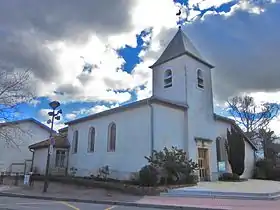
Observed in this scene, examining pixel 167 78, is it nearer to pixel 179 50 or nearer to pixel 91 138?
pixel 179 50

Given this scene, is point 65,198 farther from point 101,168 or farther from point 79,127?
point 79,127

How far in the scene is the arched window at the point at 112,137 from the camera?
24.1 metres

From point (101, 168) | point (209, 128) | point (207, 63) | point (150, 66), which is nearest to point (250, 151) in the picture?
point (209, 128)

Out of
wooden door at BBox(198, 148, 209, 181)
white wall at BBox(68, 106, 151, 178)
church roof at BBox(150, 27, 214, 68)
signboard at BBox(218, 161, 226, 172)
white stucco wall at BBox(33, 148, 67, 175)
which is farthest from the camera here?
white stucco wall at BBox(33, 148, 67, 175)

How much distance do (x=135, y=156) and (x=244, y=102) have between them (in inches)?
1059

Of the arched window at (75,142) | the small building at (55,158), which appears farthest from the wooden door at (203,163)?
the small building at (55,158)

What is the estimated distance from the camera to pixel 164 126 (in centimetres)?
2198

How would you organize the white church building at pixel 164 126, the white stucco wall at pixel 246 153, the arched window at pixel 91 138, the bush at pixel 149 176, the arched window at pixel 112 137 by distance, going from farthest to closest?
the white stucco wall at pixel 246 153 < the arched window at pixel 91 138 < the arched window at pixel 112 137 < the white church building at pixel 164 126 < the bush at pixel 149 176

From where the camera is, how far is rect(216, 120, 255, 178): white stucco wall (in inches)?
1089

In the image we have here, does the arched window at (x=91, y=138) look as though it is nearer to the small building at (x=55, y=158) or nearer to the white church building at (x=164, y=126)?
the white church building at (x=164, y=126)

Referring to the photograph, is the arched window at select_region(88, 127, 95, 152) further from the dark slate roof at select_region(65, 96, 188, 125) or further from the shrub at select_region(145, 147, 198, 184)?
the shrub at select_region(145, 147, 198, 184)

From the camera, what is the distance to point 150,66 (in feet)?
90.6

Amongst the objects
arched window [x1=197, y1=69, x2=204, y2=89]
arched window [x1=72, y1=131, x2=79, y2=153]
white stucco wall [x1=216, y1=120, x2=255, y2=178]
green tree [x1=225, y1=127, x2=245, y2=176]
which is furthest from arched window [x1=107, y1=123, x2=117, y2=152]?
green tree [x1=225, y1=127, x2=245, y2=176]

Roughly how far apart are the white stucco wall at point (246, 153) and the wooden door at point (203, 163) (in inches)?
127
